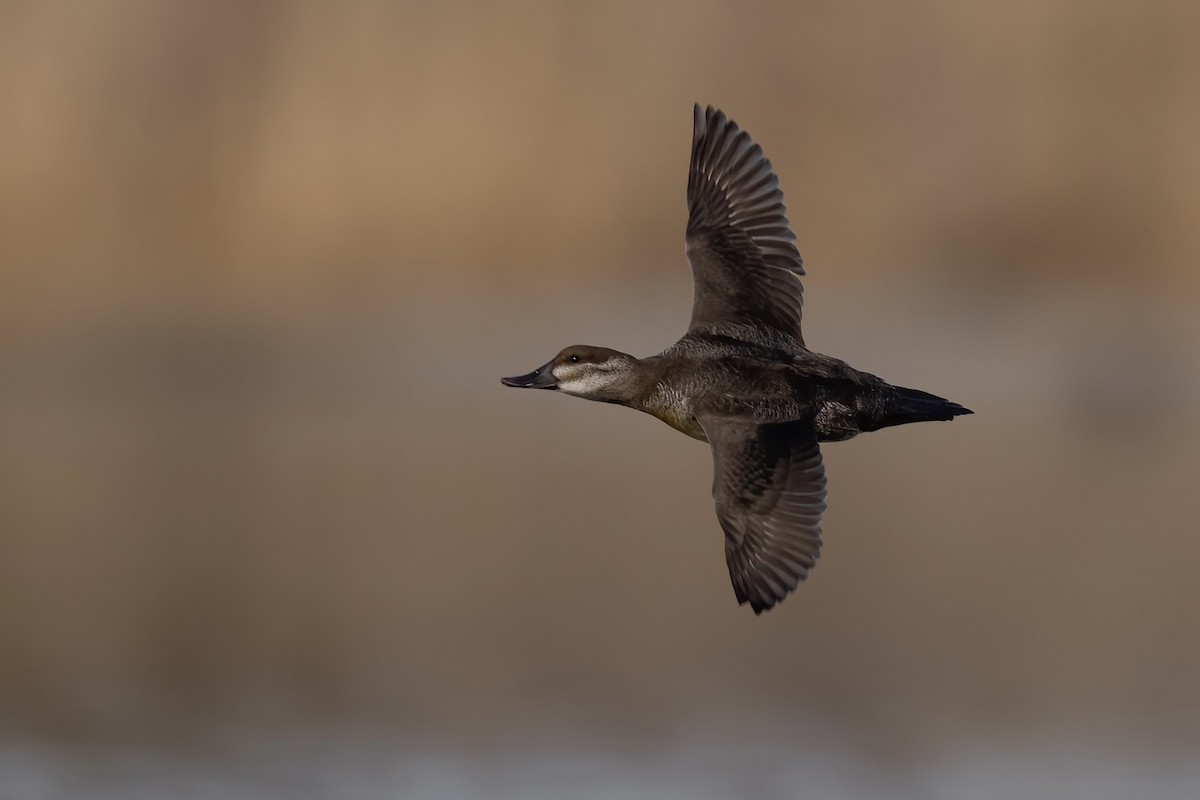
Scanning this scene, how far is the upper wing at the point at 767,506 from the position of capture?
651cm

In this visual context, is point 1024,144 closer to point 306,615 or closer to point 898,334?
point 898,334

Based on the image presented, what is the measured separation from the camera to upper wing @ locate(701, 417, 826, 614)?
6.51 meters

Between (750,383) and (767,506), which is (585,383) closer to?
(750,383)

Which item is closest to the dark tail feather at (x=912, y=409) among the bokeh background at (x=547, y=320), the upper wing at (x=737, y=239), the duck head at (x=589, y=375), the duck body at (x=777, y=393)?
the duck body at (x=777, y=393)

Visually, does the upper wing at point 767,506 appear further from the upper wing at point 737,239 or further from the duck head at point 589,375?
the upper wing at point 737,239

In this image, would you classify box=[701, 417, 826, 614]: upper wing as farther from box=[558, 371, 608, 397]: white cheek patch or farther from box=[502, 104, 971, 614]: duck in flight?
box=[558, 371, 608, 397]: white cheek patch

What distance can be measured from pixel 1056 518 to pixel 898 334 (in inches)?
130

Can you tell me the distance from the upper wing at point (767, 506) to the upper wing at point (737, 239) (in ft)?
2.50

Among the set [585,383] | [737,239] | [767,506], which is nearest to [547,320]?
[737,239]

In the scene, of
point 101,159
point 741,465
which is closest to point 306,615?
point 741,465

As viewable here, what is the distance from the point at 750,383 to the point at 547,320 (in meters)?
10.9

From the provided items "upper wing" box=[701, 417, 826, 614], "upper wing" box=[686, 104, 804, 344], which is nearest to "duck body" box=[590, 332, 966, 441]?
"upper wing" box=[701, 417, 826, 614]

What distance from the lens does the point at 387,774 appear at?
10.4 metres

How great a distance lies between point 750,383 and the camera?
6.85 metres
